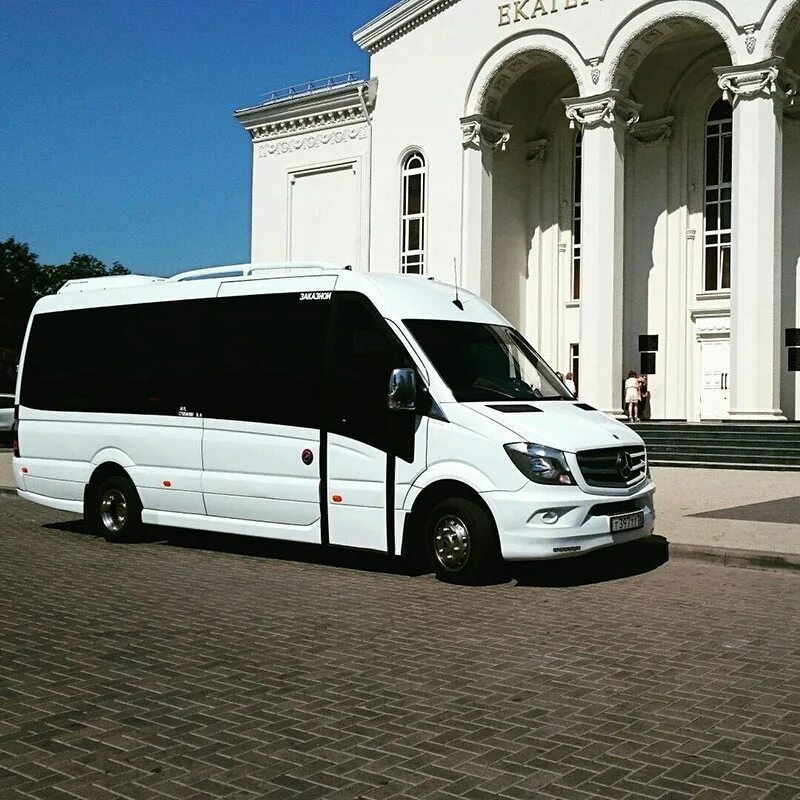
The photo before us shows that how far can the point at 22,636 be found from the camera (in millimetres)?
7039

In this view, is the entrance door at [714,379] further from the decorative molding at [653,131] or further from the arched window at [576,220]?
the decorative molding at [653,131]

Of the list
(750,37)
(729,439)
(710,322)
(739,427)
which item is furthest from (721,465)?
(750,37)

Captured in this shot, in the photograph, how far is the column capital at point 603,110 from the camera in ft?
98.1

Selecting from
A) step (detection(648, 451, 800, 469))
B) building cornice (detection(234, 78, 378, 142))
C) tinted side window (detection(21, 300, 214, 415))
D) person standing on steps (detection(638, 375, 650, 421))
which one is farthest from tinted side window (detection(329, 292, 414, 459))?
building cornice (detection(234, 78, 378, 142))

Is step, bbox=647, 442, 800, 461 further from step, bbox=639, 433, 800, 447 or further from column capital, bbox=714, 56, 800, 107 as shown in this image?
column capital, bbox=714, 56, 800, 107

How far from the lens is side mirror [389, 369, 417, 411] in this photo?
31.0 ft

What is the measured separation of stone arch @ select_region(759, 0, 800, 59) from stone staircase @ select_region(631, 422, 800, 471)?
942cm

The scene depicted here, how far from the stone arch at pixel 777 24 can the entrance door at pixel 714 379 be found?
8.46 meters

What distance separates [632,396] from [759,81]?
9211 mm

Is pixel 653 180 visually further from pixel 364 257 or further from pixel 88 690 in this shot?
pixel 88 690

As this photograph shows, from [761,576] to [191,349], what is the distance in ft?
20.3

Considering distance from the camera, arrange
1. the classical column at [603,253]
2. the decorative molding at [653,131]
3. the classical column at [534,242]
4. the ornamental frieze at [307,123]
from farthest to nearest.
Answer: the ornamental frieze at [307,123] → the classical column at [534,242] → the decorative molding at [653,131] → the classical column at [603,253]

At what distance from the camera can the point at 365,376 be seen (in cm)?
1009

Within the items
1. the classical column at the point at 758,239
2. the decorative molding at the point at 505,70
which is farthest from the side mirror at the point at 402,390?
the decorative molding at the point at 505,70
